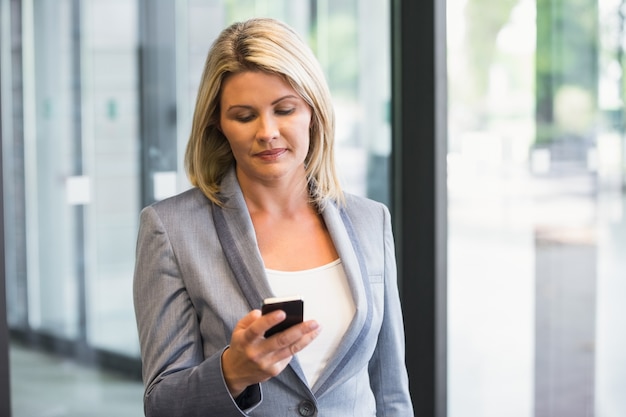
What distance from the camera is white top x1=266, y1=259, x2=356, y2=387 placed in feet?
5.66

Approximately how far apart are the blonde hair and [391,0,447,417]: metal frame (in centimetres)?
156

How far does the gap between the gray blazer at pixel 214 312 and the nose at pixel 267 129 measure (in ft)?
0.51

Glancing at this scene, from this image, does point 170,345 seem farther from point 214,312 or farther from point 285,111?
point 285,111

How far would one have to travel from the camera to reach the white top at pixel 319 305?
1.72 metres

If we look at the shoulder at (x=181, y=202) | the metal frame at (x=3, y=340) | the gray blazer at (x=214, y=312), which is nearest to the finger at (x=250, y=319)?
the gray blazer at (x=214, y=312)

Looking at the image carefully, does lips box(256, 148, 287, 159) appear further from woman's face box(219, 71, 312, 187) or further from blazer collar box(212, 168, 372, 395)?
blazer collar box(212, 168, 372, 395)

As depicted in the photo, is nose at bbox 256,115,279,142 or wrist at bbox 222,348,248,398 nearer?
wrist at bbox 222,348,248,398

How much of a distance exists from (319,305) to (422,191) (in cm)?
178

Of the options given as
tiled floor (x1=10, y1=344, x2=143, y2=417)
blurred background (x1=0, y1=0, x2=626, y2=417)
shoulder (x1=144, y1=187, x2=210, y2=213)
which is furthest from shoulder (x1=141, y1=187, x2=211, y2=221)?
tiled floor (x1=10, y1=344, x2=143, y2=417)

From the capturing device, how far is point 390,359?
75.2 inches

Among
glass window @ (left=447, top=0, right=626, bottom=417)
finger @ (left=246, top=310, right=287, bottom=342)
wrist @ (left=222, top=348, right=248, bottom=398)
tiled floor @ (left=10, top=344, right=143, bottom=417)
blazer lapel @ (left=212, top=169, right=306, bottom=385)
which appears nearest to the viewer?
finger @ (left=246, top=310, right=287, bottom=342)

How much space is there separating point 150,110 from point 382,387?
1.75 meters

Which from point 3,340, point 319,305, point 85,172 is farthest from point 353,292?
point 85,172

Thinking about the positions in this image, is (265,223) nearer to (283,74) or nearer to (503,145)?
(283,74)
